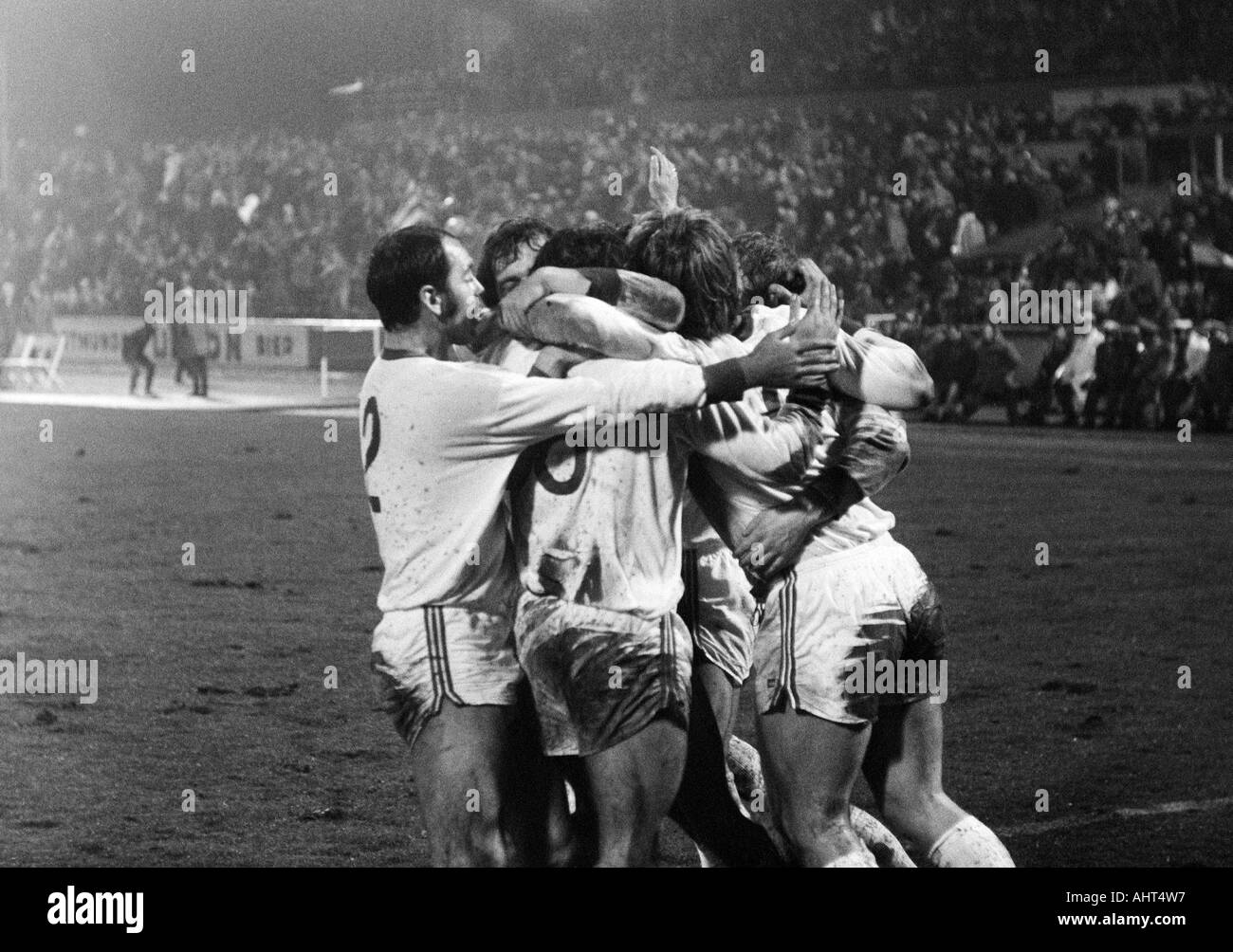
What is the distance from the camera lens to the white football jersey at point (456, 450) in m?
3.49

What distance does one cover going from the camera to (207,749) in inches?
247

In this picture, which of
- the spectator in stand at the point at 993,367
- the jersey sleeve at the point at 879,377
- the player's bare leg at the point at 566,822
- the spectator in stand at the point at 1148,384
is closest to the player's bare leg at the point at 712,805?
the player's bare leg at the point at 566,822

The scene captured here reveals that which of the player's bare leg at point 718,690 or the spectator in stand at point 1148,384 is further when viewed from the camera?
the spectator in stand at point 1148,384

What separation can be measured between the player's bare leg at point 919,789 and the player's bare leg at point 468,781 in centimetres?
77

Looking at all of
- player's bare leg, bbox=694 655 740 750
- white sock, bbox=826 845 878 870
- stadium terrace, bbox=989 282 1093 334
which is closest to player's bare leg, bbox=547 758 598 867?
player's bare leg, bbox=694 655 740 750

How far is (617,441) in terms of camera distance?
3537mm

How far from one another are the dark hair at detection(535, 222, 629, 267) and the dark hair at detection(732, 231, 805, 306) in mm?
258

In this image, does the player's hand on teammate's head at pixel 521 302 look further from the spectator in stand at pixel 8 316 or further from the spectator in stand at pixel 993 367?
the spectator in stand at pixel 8 316

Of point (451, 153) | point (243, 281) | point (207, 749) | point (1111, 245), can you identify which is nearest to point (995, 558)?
point (207, 749)

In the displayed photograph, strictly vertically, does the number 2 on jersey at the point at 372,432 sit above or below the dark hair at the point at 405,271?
below

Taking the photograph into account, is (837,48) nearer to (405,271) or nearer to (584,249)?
(584,249)

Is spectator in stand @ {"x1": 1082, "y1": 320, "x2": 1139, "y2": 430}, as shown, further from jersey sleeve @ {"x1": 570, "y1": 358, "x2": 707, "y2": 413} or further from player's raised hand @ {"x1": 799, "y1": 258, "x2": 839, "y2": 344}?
jersey sleeve @ {"x1": 570, "y1": 358, "x2": 707, "y2": 413}

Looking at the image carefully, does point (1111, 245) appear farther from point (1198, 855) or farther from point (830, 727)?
point (830, 727)
